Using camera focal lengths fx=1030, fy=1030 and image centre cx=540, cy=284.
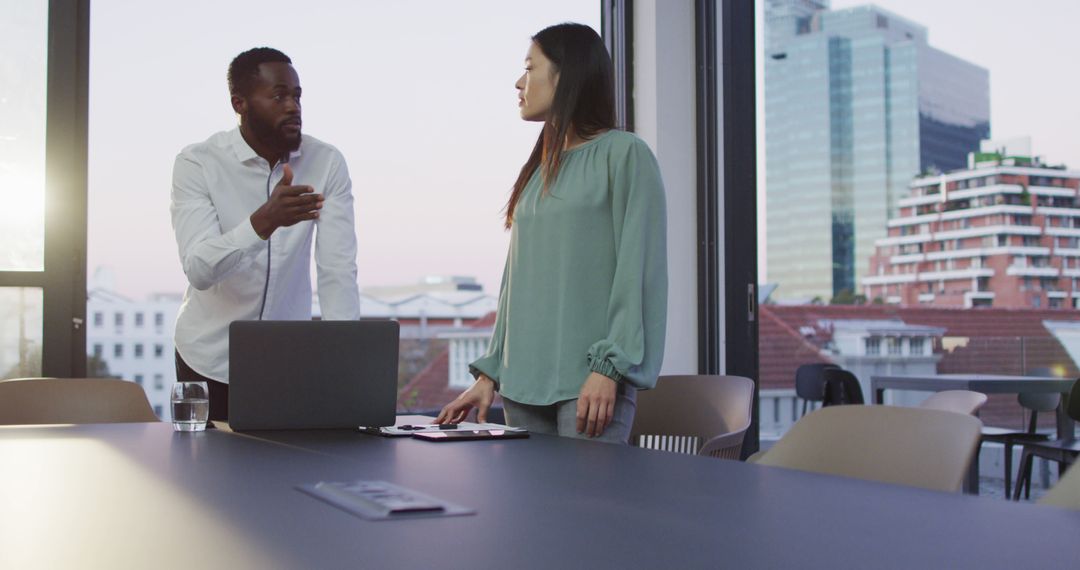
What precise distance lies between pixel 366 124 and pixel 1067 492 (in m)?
4.19

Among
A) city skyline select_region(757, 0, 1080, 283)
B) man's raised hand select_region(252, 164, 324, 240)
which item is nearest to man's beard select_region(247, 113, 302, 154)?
man's raised hand select_region(252, 164, 324, 240)

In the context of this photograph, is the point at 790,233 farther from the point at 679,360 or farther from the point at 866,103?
the point at 679,360

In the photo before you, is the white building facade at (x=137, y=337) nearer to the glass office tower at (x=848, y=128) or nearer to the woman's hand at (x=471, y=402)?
the woman's hand at (x=471, y=402)

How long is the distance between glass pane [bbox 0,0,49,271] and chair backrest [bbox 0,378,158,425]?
1176 millimetres

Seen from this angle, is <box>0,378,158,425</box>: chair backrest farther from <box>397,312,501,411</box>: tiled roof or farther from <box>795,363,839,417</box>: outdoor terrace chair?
<box>397,312,501,411</box>: tiled roof

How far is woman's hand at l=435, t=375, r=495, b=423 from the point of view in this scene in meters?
2.09

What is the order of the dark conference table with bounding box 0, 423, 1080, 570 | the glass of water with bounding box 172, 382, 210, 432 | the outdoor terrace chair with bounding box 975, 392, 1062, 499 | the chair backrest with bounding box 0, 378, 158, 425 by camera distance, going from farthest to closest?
the outdoor terrace chair with bounding box 975, 392, 1062, 499, the chair backrest with bounding box 0, 378, 158, 425, the glass of water with bounding box 172, 382, 210, 432, the dark conference table with bounding box 0, 423, 1080, 570

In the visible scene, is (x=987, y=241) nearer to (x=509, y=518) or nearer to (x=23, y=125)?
(x=23, y=125)

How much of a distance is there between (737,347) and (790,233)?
2.54 m

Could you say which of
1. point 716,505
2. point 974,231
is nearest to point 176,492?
point 716,505

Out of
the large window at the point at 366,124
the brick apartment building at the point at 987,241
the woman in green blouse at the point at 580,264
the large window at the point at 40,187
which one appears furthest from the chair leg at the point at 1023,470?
the large window at the point at 40,187

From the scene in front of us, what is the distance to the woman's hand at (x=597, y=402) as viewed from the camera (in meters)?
1.85

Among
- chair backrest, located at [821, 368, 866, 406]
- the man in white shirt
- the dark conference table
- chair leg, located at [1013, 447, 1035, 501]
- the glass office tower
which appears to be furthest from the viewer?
the glass office tower

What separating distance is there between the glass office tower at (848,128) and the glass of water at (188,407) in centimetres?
507
